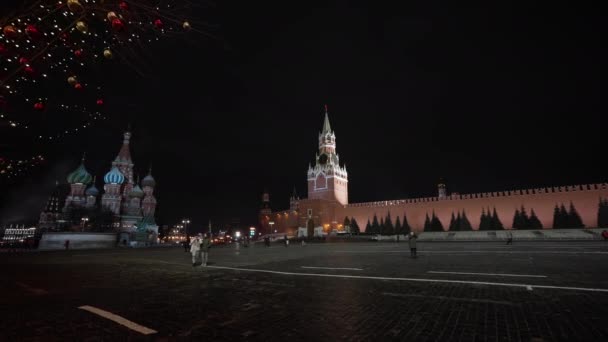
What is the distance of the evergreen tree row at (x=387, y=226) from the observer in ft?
166

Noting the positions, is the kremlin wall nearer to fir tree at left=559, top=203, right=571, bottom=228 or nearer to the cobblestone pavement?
fir tree at left=559, top=203, right=571, bottom=228

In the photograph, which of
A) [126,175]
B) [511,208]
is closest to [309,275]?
[511,208]

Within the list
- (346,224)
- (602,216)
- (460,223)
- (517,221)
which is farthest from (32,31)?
(346,224)

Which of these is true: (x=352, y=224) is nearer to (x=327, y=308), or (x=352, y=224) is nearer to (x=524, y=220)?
(x=524, y=220)

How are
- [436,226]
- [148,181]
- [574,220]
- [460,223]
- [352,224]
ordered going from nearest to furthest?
[574,220], [460,223], [436,226], [352,224], [148,181]

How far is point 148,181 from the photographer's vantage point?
65.5m

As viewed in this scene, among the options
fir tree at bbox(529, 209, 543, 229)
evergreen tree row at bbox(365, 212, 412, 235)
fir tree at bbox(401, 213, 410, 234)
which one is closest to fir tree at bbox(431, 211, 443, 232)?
fir tree at bbox(401, 213, 410, 234)

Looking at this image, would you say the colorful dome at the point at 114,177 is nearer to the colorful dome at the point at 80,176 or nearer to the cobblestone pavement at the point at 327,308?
the colorful dome at the point at 80,176

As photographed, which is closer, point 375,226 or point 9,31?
point 9,31

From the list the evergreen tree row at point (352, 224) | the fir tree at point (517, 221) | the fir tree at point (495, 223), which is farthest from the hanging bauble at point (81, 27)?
the evergreen tree row at point (352, 224)

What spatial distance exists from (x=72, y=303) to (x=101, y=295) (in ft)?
2.25

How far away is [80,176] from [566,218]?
7777 centimetres

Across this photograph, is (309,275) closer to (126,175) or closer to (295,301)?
(295,301)

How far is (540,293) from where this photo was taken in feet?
17.1
